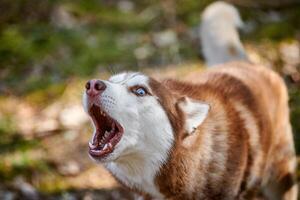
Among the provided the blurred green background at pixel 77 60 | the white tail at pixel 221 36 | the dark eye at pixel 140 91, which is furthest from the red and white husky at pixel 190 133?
the blurred green background at pixel 77 60

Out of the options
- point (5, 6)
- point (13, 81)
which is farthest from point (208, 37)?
point (5, 6)

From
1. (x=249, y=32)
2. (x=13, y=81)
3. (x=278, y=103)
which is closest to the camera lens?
(x=278, y=103)

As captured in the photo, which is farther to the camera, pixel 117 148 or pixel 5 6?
pixel 5 6

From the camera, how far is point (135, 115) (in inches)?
137

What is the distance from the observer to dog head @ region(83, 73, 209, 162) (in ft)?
11.2

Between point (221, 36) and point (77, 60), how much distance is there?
1904 mm

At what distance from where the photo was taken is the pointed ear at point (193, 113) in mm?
3693

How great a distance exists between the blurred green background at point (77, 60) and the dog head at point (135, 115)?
1.39 metres

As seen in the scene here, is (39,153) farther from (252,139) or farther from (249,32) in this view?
(249,32)

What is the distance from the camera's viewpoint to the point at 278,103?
4.44 metres

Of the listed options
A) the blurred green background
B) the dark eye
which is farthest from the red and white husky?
the blurred green background

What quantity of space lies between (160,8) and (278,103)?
2887 millimetres

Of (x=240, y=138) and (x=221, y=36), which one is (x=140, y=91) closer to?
(x=240, y=138)

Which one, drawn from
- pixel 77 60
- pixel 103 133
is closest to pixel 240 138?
pixel 103 133
